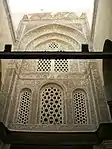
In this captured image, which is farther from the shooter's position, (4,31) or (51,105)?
(4,31)

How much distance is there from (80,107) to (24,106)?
65.6 inches

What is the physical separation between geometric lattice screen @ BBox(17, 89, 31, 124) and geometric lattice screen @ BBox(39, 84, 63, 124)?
394 mm

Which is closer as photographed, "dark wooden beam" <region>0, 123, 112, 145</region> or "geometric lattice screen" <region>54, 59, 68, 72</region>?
"dark wooden beam" <region>0, 123, 112, 145</region>

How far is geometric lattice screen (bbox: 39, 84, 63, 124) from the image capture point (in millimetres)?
6266

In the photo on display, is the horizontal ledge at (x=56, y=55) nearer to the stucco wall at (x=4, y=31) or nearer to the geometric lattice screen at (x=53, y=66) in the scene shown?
the stucco wall at (x=4, y=31)

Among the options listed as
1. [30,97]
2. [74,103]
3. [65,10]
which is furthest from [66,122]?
[65,10]

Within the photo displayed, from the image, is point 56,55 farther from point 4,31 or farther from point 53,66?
point 53,66

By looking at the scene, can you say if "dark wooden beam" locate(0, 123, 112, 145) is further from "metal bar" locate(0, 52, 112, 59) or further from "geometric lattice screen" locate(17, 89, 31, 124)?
"metal bar" locate(0, 52, 112, 59)

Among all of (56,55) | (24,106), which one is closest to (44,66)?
(24,106)

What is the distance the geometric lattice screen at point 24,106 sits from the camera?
6262 mm

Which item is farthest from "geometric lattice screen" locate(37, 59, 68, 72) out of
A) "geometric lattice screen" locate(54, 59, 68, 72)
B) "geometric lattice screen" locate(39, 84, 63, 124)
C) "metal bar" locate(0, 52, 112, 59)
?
"metal bar" locate(0, 52, 112, 59)

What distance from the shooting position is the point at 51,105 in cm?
662

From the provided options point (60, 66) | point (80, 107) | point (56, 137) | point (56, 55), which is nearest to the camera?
point (56, 55)

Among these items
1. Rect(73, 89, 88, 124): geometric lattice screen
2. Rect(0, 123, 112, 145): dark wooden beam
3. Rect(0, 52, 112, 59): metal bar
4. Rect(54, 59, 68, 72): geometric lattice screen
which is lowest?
Rect(0, 123, 112, 145): dark wooden beam
